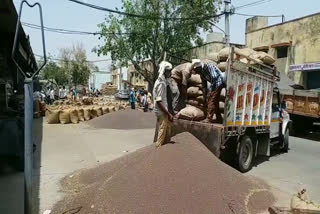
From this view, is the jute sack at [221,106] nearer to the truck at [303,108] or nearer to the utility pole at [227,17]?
the truck at [303,108]

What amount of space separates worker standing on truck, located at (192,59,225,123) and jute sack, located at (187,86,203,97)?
1.28ft

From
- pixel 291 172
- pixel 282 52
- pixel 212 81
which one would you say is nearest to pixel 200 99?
pixel 212 81

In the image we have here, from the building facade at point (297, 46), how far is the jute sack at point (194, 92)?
537 inches

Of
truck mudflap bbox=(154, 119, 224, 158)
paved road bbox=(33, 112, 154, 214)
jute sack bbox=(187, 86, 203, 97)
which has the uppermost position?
jute sack bbox=(187, 86, 203, 97)

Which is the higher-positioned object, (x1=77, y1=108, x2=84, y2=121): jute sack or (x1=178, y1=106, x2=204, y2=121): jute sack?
(x1=178, y1=106, x2=204, y2=121): jute sack

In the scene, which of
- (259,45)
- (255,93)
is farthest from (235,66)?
(259,45)

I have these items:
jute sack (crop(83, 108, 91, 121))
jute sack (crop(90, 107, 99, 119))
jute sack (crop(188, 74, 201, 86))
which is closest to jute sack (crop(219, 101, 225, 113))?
jute sack (crop(188, 74, 201, 86))

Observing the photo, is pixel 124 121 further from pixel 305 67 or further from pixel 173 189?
pixel 173 189

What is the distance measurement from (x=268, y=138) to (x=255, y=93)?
1.45 m

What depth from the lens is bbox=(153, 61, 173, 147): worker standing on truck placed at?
22.9 feet

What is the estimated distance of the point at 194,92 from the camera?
930 cm

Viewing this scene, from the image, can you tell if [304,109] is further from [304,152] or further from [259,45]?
[259,45]

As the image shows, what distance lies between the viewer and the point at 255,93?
30.9ft

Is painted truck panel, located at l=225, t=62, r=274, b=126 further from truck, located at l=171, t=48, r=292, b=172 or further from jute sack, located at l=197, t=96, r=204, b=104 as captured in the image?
jute sack, located at l=197, t=96, r=204, b=104
